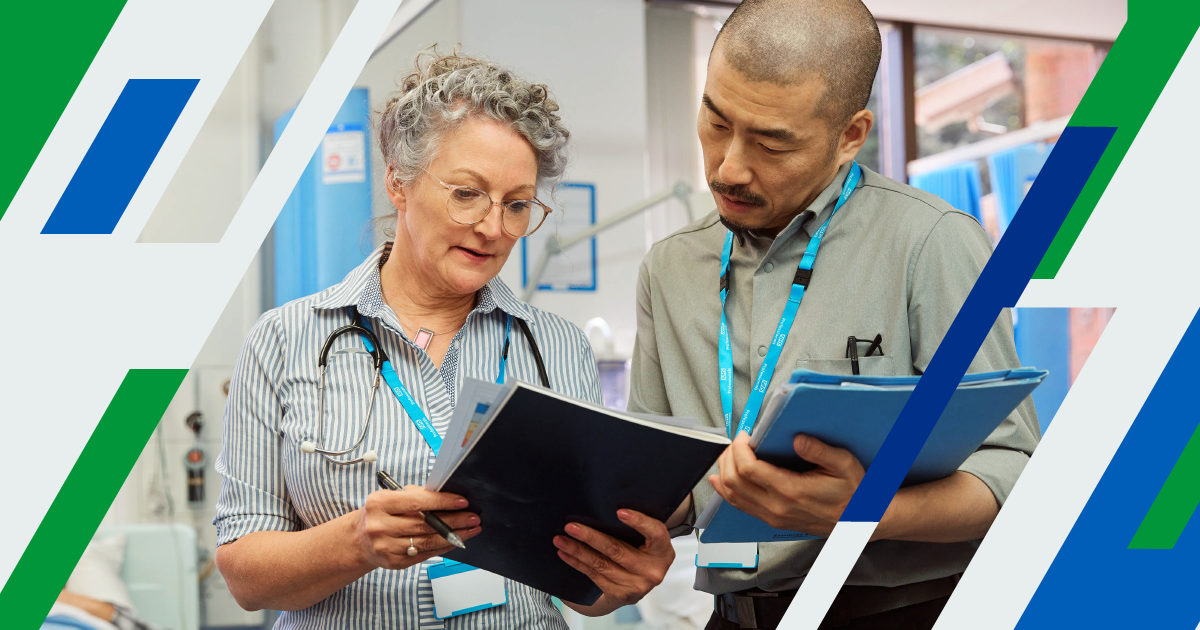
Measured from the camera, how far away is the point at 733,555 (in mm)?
1368

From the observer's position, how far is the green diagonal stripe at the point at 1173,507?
1776 millimetres

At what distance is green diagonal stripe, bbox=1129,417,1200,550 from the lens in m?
1.78

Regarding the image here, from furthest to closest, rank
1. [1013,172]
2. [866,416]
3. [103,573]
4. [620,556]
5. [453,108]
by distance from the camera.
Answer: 1. [1013,172]
2. [103,573]
3. [453,108]
4. [620,556]
5. [866,416]

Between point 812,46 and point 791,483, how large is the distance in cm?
67

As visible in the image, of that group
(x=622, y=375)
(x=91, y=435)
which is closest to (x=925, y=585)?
(x=91, y=435)

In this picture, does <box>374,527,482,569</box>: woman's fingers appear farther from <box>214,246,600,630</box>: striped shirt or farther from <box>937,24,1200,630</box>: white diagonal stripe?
<box>937,24,1200,630</box>: white diagonal stripe

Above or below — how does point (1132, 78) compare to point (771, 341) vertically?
above

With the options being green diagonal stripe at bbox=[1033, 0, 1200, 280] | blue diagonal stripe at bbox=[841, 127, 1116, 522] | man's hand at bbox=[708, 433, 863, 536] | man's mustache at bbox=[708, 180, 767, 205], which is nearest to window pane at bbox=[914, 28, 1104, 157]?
green diagonal stripe at bbox=[1033, 0, 1200, 280]

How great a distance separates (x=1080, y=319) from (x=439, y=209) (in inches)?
138

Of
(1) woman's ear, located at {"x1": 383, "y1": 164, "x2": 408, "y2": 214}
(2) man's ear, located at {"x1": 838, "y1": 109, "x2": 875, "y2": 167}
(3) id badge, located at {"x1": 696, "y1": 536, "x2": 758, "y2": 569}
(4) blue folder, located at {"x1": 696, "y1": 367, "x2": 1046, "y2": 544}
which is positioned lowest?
(3) id badge, located at {"x1": 696, "y1": 536, "x2": 758, "y2": 569}

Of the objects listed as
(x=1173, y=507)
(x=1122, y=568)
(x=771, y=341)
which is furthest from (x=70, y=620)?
(x=1173, y=507)

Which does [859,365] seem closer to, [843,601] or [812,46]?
[843,601]

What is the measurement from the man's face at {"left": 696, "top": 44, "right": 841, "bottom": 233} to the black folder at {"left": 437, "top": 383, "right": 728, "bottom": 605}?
20.1 inches

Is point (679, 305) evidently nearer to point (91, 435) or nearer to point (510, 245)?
point (510, 245)
